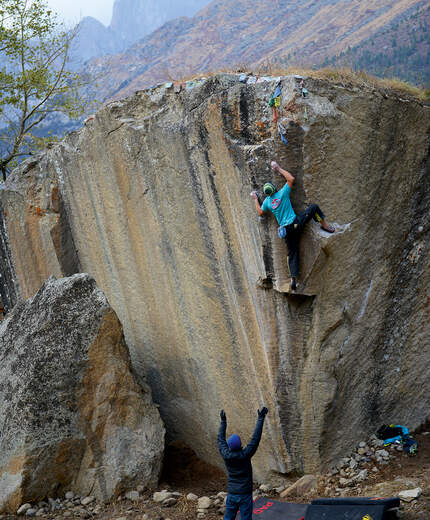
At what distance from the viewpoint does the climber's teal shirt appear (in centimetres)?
564

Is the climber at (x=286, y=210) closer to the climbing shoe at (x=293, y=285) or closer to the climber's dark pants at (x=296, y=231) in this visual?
the climber's dark pants at (x=296, y=231)

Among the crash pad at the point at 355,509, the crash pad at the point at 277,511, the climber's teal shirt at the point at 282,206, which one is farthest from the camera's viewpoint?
the climber's teal shirt at the point at 282,206

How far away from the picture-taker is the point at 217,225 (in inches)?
259

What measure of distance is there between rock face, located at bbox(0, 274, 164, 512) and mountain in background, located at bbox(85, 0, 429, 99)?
169 feet

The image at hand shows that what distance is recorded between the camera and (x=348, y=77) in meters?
6.30

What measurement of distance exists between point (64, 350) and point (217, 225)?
8.17 feet

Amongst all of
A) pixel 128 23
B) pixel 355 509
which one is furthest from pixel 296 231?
pixel 128 23

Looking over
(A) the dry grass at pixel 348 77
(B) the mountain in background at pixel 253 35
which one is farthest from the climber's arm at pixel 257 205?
(B) the mountain in background at pixel 253 35

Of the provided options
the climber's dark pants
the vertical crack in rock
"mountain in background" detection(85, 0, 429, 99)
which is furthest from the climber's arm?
"mountain in background" detection(85, 0, 429, 99)

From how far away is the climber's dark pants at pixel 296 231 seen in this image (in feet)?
18.5

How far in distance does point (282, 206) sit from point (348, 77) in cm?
182

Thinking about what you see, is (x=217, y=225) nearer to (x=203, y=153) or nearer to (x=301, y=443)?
(x=203, y=153)

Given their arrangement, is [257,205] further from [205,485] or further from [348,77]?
[205,485]

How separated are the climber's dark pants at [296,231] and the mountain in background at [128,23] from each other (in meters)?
150
